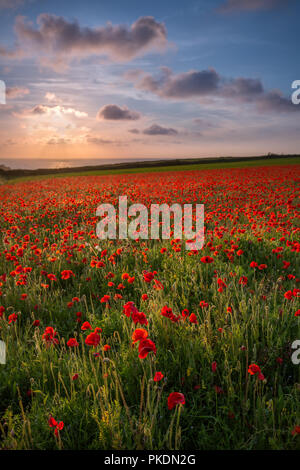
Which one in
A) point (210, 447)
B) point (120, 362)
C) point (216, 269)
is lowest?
point (210, 447)

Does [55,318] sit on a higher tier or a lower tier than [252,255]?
lower

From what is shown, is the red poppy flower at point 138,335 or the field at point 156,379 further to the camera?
the field at point 156,379

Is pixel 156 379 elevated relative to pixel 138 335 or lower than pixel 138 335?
lower

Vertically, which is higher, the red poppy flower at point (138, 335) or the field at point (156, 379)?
the red poppy flower at point (138, 335)

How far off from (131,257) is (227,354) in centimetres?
298

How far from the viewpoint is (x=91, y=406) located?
6.65 feet

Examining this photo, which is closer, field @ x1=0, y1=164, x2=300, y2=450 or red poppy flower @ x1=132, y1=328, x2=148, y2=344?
red poppy flower @ x1=132, y1=328, x2=148, y2=344

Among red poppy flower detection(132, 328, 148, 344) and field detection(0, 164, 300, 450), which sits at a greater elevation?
red poppy flower detection(132, 328, 148, 344)
